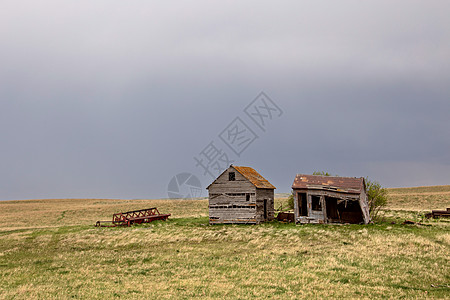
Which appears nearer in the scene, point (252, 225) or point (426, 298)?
point (426, 298)

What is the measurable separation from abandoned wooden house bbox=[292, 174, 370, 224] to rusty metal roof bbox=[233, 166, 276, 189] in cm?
396

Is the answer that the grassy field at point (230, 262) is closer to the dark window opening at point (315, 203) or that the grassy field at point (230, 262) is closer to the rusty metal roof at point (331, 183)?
the rusty metal roof at point (331, 183)

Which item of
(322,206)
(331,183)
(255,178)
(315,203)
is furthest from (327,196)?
(255,178)

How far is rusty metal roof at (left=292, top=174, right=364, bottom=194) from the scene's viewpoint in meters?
35.6

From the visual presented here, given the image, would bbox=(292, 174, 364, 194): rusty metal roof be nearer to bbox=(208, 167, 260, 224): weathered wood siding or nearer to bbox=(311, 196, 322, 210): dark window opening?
bbox=(311, 196, 322, 210): dark window opening

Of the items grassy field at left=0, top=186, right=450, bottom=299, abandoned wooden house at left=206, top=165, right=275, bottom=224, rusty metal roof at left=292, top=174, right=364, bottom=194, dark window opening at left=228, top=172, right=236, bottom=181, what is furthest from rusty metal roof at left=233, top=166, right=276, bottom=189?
grassy field at left=0, top=186, right=450, bottom=299

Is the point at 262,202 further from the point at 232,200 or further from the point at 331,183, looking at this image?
the point at 331,183

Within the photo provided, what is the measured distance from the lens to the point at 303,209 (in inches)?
1597

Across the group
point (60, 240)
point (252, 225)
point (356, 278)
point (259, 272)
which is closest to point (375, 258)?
point (356, 278)

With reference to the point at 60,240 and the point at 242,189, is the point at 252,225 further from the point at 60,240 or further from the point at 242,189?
the point at 60,240

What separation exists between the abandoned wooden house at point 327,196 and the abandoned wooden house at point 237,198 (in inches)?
155

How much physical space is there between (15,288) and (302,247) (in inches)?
674

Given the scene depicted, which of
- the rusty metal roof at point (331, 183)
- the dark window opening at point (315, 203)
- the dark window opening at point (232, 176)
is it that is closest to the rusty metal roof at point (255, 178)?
the dark window opening at point (232, 176)

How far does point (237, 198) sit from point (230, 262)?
688 inches
